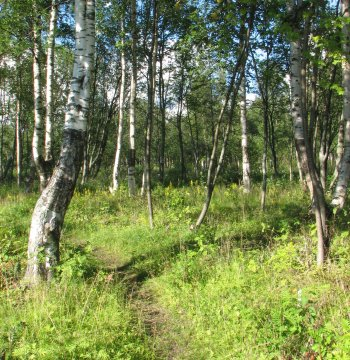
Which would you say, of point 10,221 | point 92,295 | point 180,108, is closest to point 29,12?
point 10,221

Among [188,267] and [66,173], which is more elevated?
[66,173]

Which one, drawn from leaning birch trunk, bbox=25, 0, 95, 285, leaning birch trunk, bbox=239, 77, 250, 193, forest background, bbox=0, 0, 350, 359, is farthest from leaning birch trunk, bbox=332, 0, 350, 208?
leaning birch trunk, bbox=239, 77, 250, 193

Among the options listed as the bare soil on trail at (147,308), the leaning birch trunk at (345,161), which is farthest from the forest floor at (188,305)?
the leaning birch trunk at (345,161)

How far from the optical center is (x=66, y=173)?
504 cm

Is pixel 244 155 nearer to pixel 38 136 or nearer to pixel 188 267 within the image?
pixel 38 136

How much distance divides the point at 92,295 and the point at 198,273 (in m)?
1.67

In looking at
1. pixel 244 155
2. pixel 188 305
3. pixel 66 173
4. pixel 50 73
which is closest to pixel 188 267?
pixel 188 305

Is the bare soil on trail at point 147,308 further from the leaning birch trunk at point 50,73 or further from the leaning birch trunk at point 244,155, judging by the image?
the leaning birch trunk at point 244,155

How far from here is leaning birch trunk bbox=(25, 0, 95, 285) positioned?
4.69 metres

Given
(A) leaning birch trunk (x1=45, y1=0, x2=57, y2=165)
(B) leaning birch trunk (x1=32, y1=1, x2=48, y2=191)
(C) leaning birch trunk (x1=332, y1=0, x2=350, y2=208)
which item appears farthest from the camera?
(A) leaning birch trunk (x1=45, y1=0, x2=57, y2=165)

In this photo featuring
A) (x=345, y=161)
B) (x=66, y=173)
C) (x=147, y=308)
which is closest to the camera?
(x=147, y=308)

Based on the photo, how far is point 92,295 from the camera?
418 cm

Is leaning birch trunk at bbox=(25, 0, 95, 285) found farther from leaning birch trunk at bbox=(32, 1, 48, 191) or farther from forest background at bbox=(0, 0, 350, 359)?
leaning birch trunk at bbox=(32, 1, 48, 191)

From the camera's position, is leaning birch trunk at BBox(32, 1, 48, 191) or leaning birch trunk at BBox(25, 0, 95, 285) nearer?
leaning birch trunk at BBox(25, 0, 95, 285)
